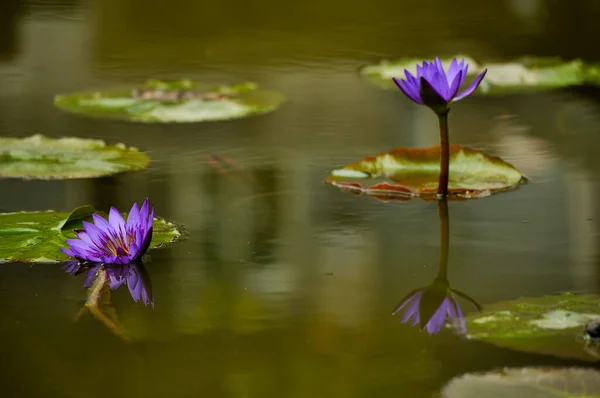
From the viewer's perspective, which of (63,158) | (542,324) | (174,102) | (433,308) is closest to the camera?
(542,324)

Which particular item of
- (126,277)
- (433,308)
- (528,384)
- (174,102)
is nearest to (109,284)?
(126,277)

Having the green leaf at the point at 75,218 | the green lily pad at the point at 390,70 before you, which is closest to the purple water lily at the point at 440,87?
the green leaf at the point at 75,218

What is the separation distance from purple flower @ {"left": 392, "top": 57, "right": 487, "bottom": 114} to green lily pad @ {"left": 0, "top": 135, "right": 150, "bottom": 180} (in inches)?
28.7

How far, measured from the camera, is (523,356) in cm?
137

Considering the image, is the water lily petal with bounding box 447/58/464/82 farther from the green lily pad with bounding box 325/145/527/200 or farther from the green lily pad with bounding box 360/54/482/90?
the green lily pad with bounding box 360/54/482/90

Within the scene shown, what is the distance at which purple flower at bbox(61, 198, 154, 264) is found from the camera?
1.81 meters

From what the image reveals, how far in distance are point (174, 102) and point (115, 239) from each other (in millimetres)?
1706

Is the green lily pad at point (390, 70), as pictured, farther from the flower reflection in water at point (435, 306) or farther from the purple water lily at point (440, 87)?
the flower reflection in water at point (435, 306)

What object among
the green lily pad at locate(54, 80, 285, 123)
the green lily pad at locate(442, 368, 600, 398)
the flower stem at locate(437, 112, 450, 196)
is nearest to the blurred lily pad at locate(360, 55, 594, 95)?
the green lily pad at locate(54, 80, 285, 123)

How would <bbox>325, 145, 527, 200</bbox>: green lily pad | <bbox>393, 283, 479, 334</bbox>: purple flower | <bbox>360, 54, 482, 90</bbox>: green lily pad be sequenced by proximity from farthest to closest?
<bbox>360, 54, 482, 90</bbox>: green lily pad → <bbox>325, 145, 527, 200</bbox>: green lily pad → <bbox>393, 283, 479, 334</bbox>: purple flower

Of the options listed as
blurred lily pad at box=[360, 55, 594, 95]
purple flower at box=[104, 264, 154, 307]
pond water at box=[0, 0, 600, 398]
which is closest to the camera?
pond water at box=[0, 0, 600, 398]

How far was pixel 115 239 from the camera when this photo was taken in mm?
1840

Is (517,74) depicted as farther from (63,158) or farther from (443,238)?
(443,238)

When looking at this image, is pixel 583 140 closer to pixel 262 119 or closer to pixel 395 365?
pixel 262 119
